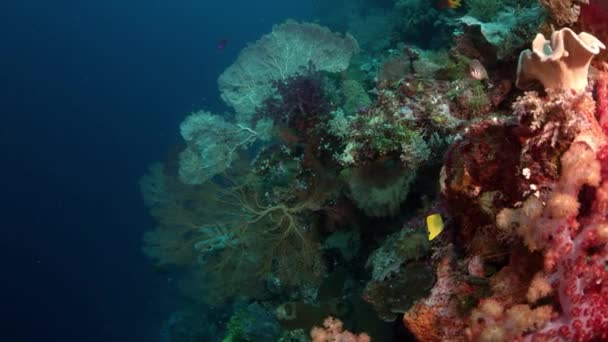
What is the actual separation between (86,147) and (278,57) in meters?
43.4

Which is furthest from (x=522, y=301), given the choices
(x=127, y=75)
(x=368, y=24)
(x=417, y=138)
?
(x=127, y=75)

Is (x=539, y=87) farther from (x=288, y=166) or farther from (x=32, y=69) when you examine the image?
(x=32, y=69)

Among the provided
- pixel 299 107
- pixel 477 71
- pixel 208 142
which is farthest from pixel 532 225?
pixel 208 142

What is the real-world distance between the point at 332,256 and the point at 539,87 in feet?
11.5

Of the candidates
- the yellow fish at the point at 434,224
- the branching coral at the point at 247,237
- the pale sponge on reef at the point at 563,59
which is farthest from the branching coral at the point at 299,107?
the pale sponge on reef at the point at 563,59

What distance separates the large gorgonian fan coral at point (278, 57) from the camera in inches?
270

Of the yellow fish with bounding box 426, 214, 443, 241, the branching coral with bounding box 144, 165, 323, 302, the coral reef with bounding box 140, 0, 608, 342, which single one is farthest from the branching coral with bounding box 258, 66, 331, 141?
the yellow fish with bounding box 426, 214, 443, 241

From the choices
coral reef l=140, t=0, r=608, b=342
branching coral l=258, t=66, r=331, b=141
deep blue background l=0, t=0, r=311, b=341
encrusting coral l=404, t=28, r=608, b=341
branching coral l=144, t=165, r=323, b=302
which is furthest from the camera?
deep blue background l=0, t=0, r=311, b=341

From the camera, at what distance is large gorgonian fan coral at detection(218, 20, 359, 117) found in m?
6.85

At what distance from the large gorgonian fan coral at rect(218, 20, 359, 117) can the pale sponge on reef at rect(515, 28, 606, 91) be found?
4.67 m

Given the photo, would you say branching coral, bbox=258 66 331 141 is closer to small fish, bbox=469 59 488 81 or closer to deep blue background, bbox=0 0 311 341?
small fish, bbox=469 59 488 81

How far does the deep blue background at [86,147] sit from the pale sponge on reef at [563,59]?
2561 cm

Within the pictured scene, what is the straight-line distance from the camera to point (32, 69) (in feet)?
165

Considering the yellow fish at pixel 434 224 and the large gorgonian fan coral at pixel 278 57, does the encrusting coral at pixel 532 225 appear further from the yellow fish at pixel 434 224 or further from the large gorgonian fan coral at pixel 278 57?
the large gorgonian fan coral at pixel 278 57
